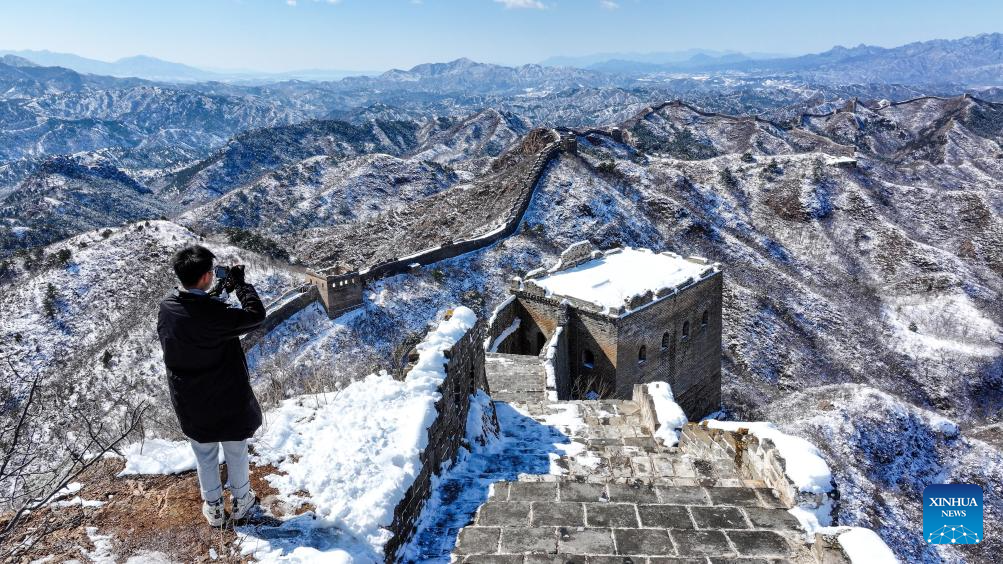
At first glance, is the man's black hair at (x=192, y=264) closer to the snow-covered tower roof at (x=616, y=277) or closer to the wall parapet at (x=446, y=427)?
the wall parapet at (x=446, y=427)

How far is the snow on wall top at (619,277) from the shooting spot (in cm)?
2003

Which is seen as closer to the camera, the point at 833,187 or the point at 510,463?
the point at 510,463

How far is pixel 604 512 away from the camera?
6.41 m

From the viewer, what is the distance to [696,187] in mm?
50438

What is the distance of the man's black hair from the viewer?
196 inches

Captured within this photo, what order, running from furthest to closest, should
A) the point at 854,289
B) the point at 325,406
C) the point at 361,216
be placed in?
the point at 361,216 < the point at 854,289 < the point at 325,406

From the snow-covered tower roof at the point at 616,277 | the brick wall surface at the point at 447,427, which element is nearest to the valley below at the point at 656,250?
the brick wall surface at the point at 447,427

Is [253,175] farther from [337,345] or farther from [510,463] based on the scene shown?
[510,463]

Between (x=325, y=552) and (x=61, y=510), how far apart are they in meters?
2.81

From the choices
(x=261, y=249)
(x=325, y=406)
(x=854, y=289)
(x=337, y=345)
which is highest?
(x=325, y=406)

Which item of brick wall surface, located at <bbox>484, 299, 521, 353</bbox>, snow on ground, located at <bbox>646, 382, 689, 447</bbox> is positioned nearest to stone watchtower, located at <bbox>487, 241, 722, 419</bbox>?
brick wall surface, located at <bbox>484, 299, 521, 353</bbox>

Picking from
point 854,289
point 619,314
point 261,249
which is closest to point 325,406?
point 619,314

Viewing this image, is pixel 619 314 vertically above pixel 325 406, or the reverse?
pixel 325 406

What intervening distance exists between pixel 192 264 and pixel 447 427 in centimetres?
406
